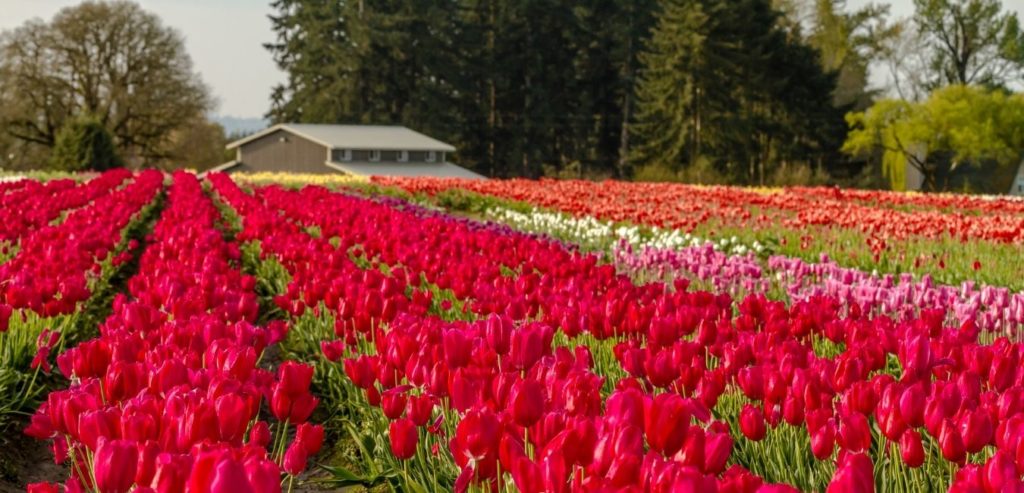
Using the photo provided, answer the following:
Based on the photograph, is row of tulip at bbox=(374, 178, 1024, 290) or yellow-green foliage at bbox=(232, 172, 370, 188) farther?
yellow-green foliage at bbox=(232, 172, 370, 188)

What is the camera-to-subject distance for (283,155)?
55.4m

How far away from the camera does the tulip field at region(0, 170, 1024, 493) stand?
2404mm

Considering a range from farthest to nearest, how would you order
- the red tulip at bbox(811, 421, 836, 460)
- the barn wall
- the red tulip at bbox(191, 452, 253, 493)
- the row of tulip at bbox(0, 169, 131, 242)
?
the barn wall
the row of tulip at bbox(0, 169, 131, 242)
the red tulip at bbox(811, 421, 836, 460)
the red tulip at bbox(191, 452, 253, 493)

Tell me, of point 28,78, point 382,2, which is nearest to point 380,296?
point 28,78

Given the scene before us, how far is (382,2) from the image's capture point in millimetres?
62375

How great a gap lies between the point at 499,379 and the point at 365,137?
51.3 metres

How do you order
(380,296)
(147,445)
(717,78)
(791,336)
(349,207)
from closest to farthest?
(147,445) → (791,336) → (380,296) → (349,207) → (717,78)

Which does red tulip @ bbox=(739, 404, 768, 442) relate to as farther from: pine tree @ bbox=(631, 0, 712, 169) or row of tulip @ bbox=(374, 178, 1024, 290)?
pine tree @ bbox=(631, 0, 712, 169)

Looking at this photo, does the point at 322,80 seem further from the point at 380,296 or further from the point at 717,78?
the point at 380,296

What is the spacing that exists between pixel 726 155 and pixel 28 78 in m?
36.2

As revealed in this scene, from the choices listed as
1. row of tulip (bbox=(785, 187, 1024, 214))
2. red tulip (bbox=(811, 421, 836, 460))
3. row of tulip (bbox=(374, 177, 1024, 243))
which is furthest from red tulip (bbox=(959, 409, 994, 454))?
row of tulip (bbox=(785, 187, 1024, 214))

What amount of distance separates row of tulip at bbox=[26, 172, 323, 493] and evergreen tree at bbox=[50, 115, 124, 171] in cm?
4606

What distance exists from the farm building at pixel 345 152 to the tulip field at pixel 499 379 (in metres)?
43.5

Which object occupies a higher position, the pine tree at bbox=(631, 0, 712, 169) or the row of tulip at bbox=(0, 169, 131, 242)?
the pine tree at bbox=(631, 0, 712, 169)
